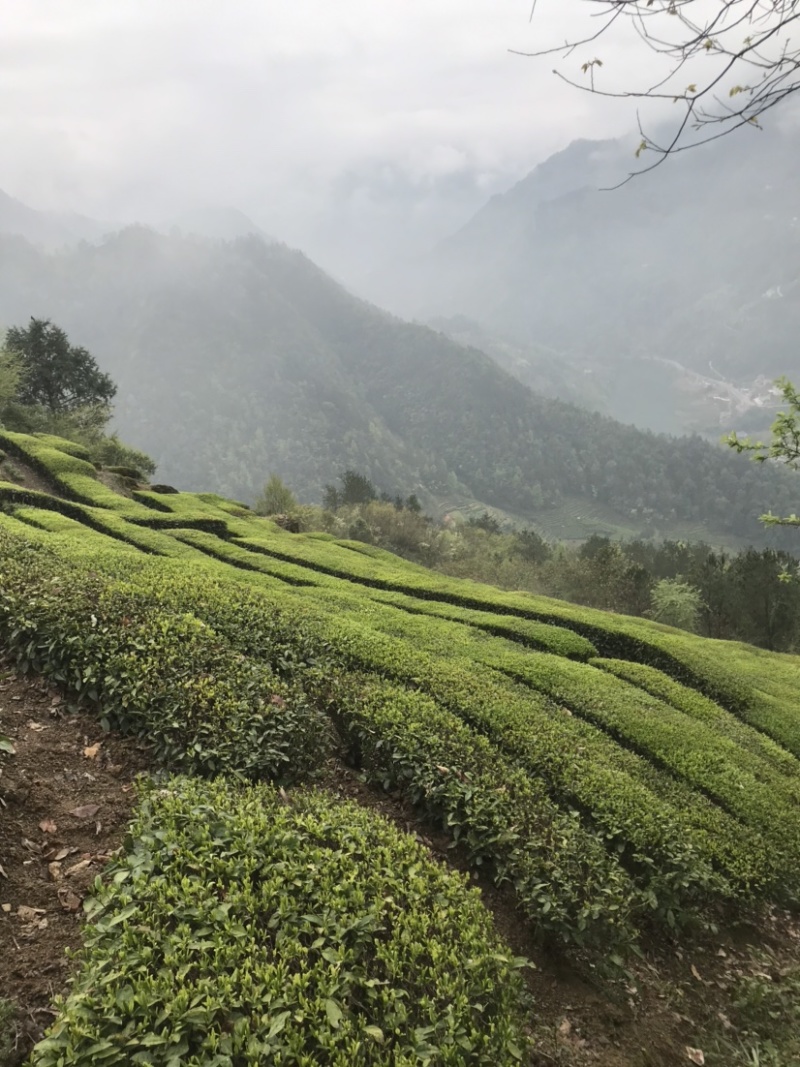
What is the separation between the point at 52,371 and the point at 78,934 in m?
46.4

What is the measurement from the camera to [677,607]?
34.8 meters

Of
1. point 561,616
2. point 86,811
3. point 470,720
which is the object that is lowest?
point 86,811

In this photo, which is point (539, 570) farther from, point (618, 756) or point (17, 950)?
point (17, 950)

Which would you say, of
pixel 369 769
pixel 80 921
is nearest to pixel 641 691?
pixel 369 769

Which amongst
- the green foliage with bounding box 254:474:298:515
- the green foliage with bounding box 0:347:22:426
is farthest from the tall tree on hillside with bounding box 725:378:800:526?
the green foliage with bounding box 254:474:298:515

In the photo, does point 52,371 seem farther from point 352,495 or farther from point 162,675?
point 162,675

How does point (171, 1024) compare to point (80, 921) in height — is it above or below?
above

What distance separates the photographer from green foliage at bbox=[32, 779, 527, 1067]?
3.13 metres

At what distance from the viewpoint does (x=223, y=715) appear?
20.8 feet

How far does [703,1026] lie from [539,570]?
171ft

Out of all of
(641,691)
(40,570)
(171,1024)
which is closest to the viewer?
(171,1024)

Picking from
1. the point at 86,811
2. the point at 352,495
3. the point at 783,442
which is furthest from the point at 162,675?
the point at 352,495

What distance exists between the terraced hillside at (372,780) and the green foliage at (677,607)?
22.5m

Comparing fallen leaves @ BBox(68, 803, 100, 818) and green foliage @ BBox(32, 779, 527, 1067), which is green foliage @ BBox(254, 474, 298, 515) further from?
green foliage @ BBox(32, 779, 527, 1067)
